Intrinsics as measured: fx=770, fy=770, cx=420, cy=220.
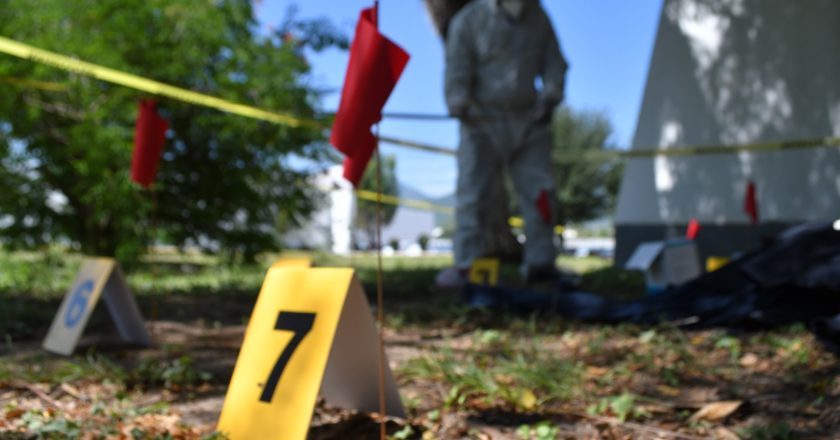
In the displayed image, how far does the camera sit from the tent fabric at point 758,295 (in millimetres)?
3832

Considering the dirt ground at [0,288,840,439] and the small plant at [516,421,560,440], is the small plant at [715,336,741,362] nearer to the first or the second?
the dirt ground at [0,288,840,439]

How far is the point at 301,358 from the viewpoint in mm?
2012

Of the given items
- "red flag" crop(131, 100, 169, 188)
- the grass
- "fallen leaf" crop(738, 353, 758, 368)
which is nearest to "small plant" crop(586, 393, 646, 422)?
the grass

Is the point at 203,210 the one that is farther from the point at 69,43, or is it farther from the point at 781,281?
the point at 781,281

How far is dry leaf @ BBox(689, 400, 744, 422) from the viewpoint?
2.38 meters

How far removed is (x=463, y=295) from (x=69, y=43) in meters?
5.18

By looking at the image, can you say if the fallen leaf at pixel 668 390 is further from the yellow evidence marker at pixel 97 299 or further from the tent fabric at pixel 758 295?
the yellow evidence marker at pixel 97 299

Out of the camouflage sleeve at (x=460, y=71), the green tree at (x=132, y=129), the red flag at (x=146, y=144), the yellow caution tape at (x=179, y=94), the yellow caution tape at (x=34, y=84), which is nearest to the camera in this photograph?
the red flag at (x=146, y=144)

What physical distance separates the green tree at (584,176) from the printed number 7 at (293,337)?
30672 millimetres

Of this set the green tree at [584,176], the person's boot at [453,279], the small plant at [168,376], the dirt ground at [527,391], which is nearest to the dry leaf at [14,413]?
the dirt ground at [527,391]

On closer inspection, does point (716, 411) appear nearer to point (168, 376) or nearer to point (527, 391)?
point (527, 391)

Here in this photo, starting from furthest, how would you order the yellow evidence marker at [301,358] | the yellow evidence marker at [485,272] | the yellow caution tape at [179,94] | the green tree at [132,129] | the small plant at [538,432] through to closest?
1. the green tree at [132,129]
2. the yellow evidence marker at [485,272]
3. the yellow caution tape at [179,94]
4. the small plant at [538,432]
5. the yellow evidence marker at [301,358]

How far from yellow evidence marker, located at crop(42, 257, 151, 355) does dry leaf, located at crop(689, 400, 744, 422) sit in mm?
2584

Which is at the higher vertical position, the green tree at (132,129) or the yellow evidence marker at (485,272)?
the green tree at (132,129)
